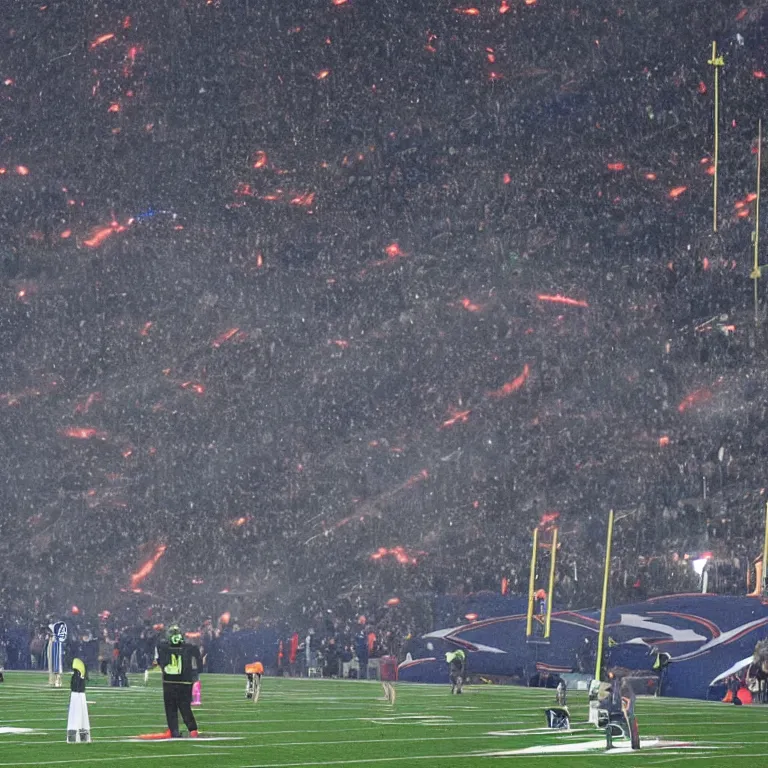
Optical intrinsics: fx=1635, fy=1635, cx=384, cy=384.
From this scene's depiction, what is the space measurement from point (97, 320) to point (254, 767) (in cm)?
6186

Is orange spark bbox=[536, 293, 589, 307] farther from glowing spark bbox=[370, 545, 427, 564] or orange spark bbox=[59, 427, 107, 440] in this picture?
orange spark bbox=[59, 427, 107, 440]

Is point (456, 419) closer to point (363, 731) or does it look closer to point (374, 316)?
point (374, 316)

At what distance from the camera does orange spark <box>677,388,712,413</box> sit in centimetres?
6594

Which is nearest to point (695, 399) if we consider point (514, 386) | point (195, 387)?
point (514, 386)

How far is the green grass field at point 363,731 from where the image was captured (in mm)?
19609

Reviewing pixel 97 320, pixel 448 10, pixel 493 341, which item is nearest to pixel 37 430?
pixel 97 320

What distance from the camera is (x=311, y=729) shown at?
25062 mm

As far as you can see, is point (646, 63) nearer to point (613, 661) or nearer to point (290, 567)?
point (290, 567)

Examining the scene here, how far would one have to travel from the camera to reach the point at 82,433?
75625mm

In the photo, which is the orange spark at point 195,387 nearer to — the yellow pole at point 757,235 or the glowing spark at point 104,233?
the glowing spark at point 104,233

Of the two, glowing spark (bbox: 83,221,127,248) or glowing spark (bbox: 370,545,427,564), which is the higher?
glowing spark (bbox: 83,221,127,248)

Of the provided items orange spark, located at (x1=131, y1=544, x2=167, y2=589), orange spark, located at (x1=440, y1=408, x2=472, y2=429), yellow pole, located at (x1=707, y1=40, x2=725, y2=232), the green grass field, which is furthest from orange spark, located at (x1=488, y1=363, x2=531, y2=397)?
the green grass field

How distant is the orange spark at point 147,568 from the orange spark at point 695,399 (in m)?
22.5

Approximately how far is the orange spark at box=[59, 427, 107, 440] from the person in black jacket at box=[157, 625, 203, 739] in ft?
175
